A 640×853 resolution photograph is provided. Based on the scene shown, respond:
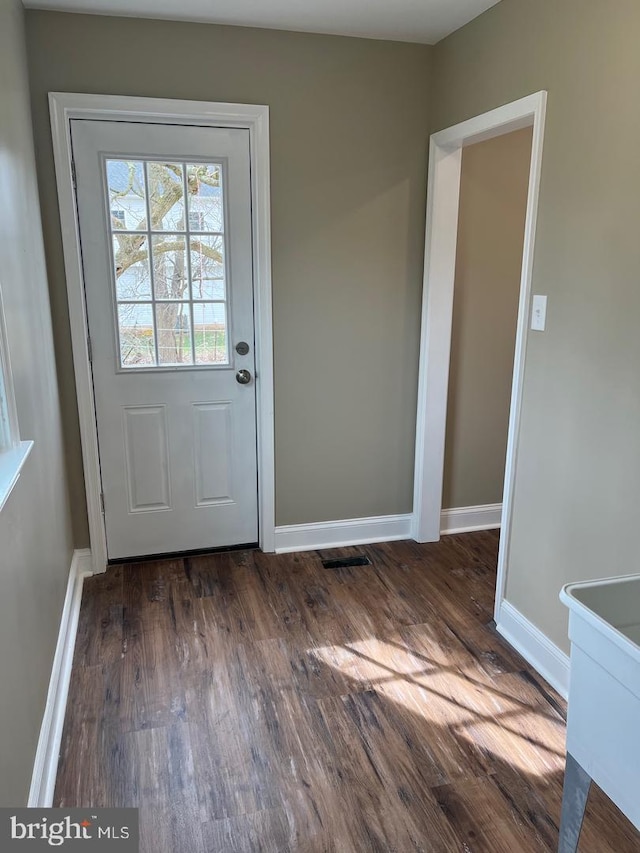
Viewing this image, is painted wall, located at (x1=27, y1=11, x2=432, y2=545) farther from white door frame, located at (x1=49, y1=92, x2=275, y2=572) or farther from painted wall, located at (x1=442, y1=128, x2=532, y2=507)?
painted wall, located at (x1=442, y1=128, x2=532, y2=507)

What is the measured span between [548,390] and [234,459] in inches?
62.0

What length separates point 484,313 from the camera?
3275mm

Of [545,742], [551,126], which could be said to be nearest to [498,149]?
[551,126]

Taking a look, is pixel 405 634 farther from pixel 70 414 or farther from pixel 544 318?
pixel 70 414

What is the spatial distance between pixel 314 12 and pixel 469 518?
8.33 feet

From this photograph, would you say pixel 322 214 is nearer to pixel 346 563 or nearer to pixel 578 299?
pixel 578 299

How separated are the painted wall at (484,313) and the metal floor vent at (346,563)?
0.60 meters

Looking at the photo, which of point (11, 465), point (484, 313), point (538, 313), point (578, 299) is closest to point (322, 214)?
point (484, 313)

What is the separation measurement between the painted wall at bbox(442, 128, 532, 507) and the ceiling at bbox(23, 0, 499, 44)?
66 cm

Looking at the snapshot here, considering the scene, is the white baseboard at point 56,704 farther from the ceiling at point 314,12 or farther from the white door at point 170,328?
the ceiling at point 314,12

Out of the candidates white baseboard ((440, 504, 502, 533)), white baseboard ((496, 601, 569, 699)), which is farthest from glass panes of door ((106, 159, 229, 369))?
white baseboard ((496, 601, 569, 699))

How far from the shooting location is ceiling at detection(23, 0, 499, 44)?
241 cm

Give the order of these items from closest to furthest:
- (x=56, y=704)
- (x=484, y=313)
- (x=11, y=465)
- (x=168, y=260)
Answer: (x=11, y=465) → (x=56, y=704) → (x=168, y=260) → (x=484, y=313)

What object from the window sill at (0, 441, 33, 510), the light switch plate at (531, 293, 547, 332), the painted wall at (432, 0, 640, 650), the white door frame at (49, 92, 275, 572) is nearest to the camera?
the window sill at (0, 441, 33, 510)
